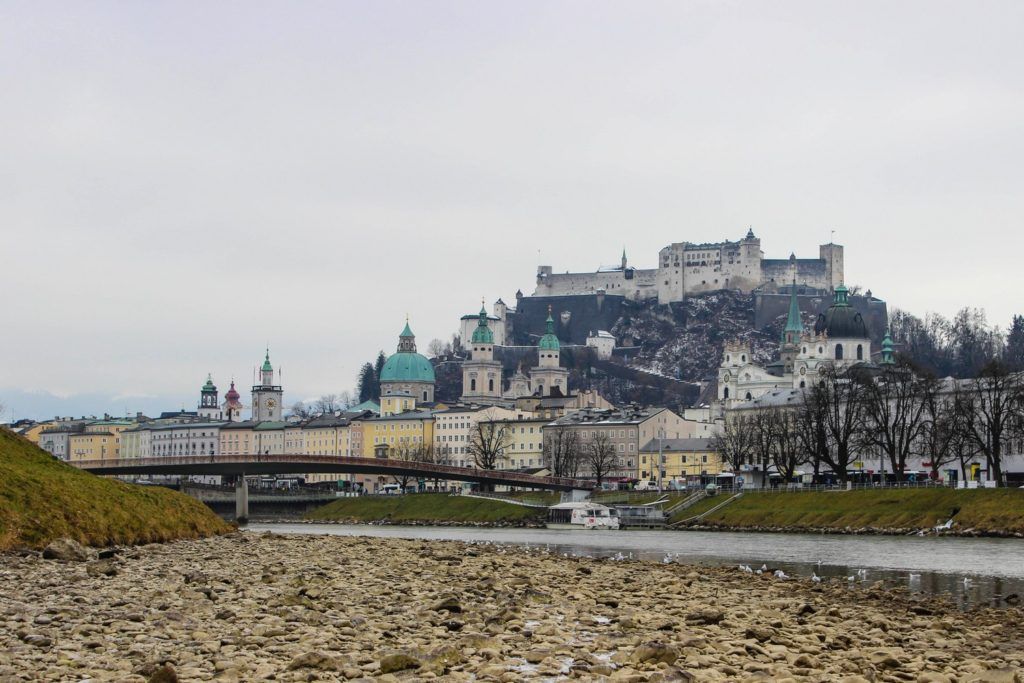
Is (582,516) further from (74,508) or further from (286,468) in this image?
(74,508)

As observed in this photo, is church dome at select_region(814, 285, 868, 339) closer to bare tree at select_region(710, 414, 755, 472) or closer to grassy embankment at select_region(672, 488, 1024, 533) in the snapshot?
bare tree at select_region(710, 414, 755, 472)

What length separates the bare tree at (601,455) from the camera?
135m

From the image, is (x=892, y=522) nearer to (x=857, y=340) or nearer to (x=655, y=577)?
(x=655, y=577)

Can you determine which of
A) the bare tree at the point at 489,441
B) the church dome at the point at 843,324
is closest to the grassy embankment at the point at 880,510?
the bare tree at the point at 489,441

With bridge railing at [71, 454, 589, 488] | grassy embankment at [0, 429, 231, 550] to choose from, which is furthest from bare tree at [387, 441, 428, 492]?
grassy embankment at [0, 429, 231, 550]

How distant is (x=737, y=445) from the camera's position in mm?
119562

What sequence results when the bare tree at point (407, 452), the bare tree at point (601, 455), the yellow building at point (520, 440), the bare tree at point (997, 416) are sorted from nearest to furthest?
the bare tree at point (997, 416) < the bare tree at point (601, 455) < the bare tree at point (407, 452) < the yellow building at point (520, 440)

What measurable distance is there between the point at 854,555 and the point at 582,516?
43.3 metres

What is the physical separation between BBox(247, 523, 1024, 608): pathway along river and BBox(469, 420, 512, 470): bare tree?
74.1 m

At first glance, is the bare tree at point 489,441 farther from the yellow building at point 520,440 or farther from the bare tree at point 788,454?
the bare tree at point 788,454

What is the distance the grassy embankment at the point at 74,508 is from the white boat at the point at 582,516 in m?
41.3

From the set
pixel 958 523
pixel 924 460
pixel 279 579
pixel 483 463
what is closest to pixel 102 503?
pixel 279 579

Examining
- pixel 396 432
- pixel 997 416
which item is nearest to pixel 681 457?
pixel 396 432

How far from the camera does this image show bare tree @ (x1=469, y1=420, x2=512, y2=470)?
152 m
